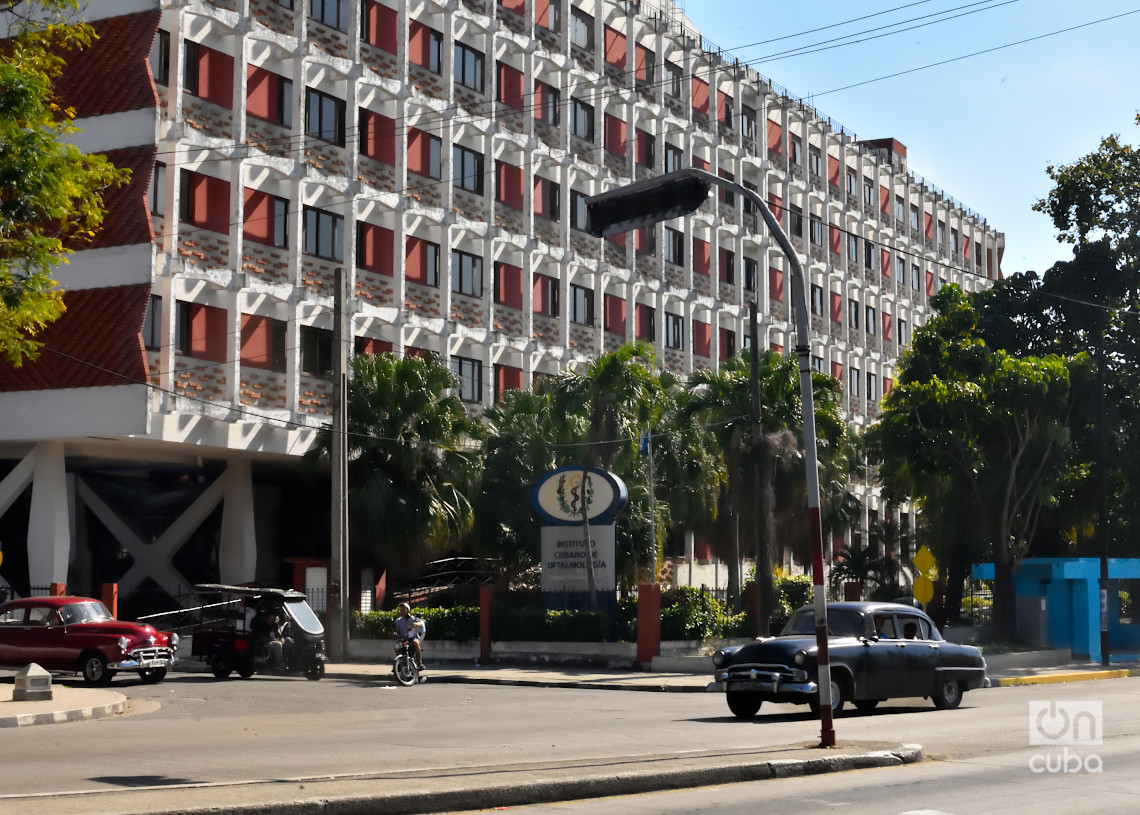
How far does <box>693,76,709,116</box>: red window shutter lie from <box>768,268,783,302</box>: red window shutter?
958 cm

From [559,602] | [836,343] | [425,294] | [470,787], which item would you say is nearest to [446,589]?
[559,602]

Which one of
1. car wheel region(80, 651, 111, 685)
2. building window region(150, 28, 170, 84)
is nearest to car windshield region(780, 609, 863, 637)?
car wheel region(80, 651, 111, 685)

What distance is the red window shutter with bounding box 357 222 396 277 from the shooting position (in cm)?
4494

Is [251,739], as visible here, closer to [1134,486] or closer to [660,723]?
[660,723]

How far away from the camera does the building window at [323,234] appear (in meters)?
42.9

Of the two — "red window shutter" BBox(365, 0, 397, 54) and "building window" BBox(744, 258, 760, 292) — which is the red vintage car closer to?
"red window shutter" BBox(365, 0, 397, 54)

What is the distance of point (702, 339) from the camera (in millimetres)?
63750

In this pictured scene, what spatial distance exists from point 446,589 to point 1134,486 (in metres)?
22.2

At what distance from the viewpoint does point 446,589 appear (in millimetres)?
40500

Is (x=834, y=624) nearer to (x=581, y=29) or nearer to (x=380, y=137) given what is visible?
(x=380, y=137)

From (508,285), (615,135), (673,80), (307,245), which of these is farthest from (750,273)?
(307,245)

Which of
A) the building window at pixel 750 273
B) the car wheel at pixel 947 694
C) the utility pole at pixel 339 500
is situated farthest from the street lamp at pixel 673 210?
the building window at pixel 750 273

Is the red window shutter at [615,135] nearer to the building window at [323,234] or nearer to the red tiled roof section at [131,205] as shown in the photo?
the building window at [323,234]

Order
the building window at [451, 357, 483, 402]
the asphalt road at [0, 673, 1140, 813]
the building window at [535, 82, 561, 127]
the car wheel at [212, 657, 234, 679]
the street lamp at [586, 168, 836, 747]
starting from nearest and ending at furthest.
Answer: the asphalt road at [0, 673, 1140, 813] < the street lamp at [586, 168, 836, 747] < the car wheel at [212, 657, 234, 679] < the building window at [451, 357, 483, 402] < the building window at [535, 82, 561, 127]
